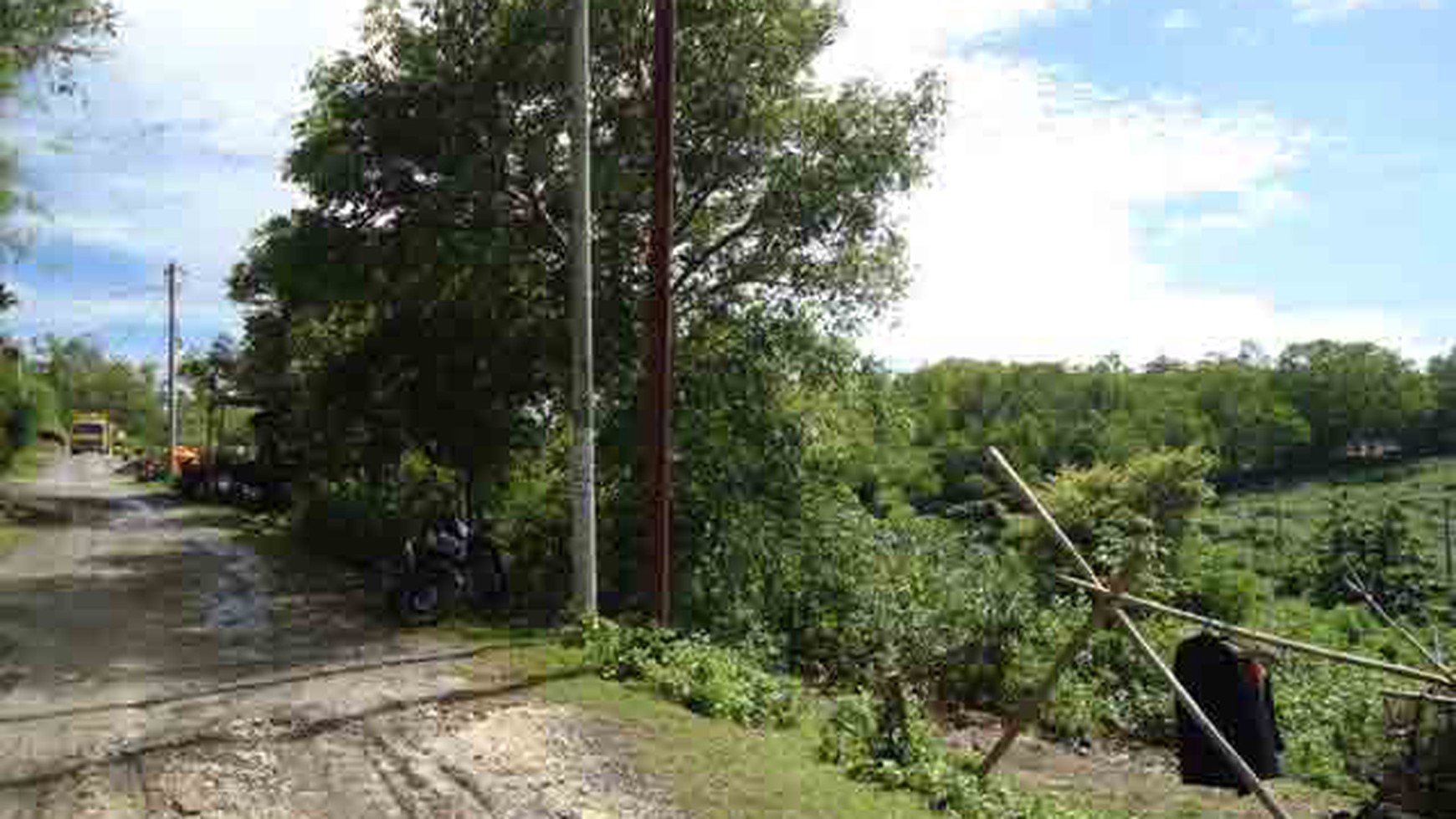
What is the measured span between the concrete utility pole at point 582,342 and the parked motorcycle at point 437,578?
6.29ft

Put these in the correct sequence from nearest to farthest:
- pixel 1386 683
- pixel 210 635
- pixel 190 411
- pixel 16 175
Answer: pixel 210 635 < pixel 16 175 < pixel 1386 683 < pixel 190 411

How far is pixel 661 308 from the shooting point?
12492mm

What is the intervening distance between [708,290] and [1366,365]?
107 metres

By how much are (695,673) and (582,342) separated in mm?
3826

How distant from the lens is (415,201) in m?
15.3

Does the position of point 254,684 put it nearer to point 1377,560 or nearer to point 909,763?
point 909,763

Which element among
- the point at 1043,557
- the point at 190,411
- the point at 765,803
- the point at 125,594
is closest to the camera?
the point at 765,803

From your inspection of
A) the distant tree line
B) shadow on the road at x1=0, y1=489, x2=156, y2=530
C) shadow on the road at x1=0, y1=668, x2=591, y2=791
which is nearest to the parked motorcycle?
shadow on the road at x1=0, y1=668, x2=591, y2=791

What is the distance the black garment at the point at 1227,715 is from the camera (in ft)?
28.7

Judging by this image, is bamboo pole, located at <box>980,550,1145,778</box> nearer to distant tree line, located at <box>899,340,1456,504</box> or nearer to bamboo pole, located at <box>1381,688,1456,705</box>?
bamboo pole, located at <box>1381,688,1456,705</box>

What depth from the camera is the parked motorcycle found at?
44.6 feet

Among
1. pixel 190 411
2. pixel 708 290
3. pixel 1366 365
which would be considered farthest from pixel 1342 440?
pixel 708 290

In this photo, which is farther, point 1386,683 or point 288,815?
point 1386,683

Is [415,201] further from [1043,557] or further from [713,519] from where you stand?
[1043,557]
